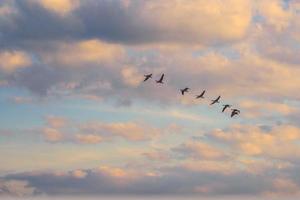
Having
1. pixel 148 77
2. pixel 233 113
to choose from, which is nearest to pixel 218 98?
pixel 233 113

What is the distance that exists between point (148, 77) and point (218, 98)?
111 feet

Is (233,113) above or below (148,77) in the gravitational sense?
below

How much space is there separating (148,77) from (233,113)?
138 feet

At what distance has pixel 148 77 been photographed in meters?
191

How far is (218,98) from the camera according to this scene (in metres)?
200

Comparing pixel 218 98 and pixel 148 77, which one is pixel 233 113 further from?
pixel 148 77

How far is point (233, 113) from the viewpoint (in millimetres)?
199000

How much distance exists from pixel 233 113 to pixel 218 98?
947 centimetres
